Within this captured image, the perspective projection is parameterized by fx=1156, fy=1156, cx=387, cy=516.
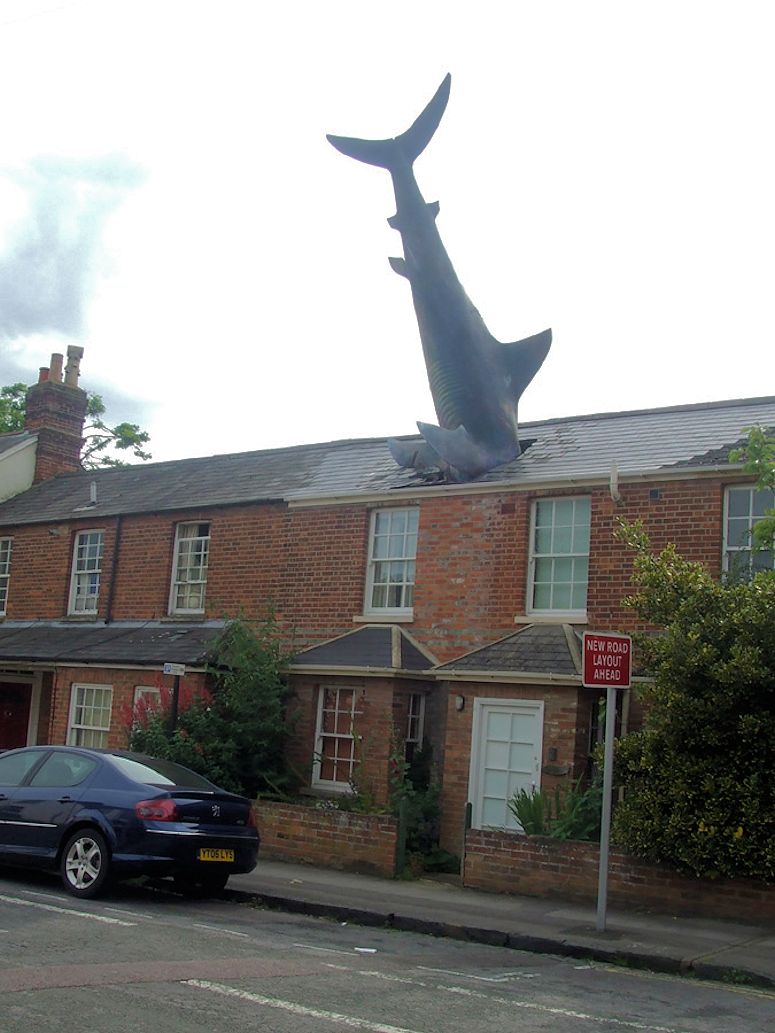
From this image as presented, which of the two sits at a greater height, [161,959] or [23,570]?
[23,570]

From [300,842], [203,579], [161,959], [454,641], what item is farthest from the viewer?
[203,579]

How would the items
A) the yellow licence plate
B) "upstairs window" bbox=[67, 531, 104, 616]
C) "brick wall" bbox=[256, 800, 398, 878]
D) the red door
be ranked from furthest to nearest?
the red door < "upstairs window" bbox=[67, 531, 104, 616] < "brick wall" bbox=[256, 800, 398, 878] < the yellow licence plate

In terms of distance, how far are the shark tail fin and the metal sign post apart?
10.9 meters

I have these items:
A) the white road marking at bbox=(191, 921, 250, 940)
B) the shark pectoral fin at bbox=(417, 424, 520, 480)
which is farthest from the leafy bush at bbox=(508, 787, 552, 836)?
the shark pectoral fin at bbox=(417, 424, 520, 480)

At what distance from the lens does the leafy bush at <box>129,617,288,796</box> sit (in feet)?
53.6

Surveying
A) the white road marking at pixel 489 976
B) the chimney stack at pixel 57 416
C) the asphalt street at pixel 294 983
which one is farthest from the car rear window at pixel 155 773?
the chimney stack at pixel 57 416

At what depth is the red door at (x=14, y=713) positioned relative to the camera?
23875mm

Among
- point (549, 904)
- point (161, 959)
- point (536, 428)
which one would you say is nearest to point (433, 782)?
point (549, 904)

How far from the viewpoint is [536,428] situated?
1914 centimetres

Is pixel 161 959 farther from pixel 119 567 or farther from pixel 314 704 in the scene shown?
pixel 119 567

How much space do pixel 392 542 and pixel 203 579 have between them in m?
4.11

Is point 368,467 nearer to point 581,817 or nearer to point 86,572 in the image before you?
point 86,572

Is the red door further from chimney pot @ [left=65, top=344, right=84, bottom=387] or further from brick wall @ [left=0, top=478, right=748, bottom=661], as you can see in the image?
chimney pot @ [left=65, top=344, right=84, bottom=387]

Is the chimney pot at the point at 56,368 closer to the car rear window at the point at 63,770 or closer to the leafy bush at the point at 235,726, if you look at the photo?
the leafy bush at the point at 235,726
